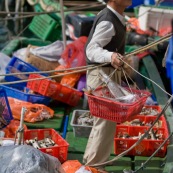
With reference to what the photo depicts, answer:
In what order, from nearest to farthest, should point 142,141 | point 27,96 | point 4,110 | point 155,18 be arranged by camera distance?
point 142,141 < point 4,110 < point 27,96 < point 155,18

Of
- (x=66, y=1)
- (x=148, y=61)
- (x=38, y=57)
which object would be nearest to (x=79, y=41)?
(x=38, y=57)

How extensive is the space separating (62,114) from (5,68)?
124 centimetres

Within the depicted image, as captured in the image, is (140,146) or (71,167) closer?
(71,167)

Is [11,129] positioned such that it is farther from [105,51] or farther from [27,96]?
[105,51]

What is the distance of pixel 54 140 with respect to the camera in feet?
16.7

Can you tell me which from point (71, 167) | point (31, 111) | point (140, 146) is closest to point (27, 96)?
point (31, 111)

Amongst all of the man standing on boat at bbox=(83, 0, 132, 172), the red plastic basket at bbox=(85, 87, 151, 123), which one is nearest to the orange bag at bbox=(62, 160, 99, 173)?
the man standing on boat at bbox=(83, 0, 132, 172)

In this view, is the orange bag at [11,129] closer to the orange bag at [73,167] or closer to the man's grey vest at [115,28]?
the orange bag at [73,167]

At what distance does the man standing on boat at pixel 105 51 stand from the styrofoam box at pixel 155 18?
4976 mm

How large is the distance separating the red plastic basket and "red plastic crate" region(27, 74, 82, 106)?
2338mm

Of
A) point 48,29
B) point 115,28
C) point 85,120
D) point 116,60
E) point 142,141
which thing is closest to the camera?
point 116,60

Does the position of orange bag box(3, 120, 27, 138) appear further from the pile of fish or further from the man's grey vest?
the man's grey vest

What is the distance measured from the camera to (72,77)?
694 centimetres

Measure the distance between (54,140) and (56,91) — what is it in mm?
1470
